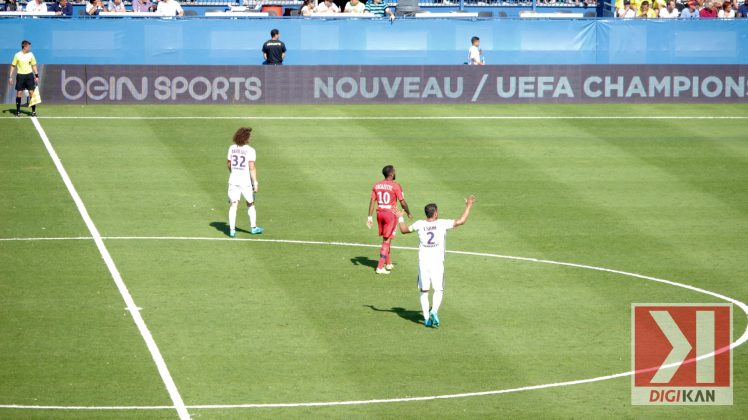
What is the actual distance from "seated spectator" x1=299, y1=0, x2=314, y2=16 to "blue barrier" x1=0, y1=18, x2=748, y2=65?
3.99 feet

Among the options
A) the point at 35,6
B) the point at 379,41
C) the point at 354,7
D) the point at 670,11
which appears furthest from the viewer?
the point at 670,11

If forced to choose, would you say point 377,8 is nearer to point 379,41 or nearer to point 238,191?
point 379,41

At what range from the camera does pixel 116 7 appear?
46062mm

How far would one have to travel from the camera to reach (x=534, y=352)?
1936 centimetres

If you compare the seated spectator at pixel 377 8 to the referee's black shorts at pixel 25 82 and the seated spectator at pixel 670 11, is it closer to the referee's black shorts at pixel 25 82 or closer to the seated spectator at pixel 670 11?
the seated spectator at pixel 670 11

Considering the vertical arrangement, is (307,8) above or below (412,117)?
above

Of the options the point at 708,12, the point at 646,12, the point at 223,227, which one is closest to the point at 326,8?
the point at 646,12

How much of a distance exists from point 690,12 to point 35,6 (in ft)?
79.1

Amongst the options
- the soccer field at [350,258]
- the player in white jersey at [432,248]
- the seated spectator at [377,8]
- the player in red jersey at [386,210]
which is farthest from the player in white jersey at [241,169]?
the seated spectator at [377,8]

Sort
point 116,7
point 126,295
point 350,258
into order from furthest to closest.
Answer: point 116,7, point 350,258, point 126,295

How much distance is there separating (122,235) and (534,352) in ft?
35.3

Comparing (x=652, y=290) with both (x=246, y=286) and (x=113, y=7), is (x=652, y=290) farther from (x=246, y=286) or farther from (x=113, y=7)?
(x=113, y=7)

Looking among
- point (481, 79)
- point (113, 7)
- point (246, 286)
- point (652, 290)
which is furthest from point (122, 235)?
point (113, 7)

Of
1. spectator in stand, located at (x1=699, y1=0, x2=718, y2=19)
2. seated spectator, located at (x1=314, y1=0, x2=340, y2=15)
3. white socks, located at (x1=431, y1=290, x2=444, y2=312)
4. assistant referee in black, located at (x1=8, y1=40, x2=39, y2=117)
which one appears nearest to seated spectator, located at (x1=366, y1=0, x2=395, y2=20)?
seated spectator, located at (x1=314, y1=0, x2=340, y2=15)
